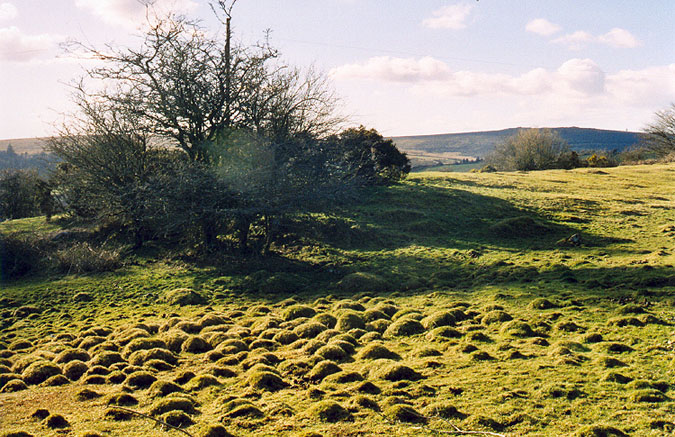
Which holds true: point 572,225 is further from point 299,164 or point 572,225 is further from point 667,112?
point 667,112

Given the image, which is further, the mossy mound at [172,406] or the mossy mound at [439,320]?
the mossy mound at [439,320]

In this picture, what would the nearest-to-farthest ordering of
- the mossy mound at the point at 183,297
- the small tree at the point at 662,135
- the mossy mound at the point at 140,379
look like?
the mossy mound at the point at 140,379
the mossy mound at the point at 183,297
the small tree at the point at 662,135

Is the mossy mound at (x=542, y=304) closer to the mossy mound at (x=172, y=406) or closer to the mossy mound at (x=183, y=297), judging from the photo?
the mossy mound at (x=172, y=406)

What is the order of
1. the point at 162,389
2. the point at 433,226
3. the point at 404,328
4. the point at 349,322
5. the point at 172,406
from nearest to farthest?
the point at 172,406 < the point at 162,389 < the point at 404,328 < the point at 349,322 < the point at 433,226

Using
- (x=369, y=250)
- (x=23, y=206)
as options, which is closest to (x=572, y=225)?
(x=369, y=250)

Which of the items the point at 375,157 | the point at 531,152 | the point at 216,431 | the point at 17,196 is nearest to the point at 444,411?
the point at 216,431

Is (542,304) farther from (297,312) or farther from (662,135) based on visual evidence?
(662,135)

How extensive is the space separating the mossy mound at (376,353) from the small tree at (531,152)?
207 ft

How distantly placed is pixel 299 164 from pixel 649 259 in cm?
1455

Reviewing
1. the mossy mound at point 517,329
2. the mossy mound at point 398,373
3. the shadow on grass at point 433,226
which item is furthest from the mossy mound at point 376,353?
the shadow on grass at point 433,226

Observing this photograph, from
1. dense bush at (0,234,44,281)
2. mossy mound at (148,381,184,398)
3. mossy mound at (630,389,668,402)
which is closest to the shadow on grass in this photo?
dense bush at (0,234,44,281)

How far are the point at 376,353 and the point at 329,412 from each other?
3.26 m

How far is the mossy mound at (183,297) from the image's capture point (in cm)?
1798

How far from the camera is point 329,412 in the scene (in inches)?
317
